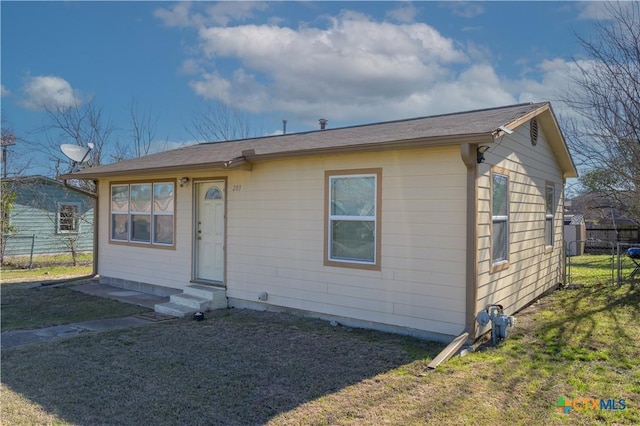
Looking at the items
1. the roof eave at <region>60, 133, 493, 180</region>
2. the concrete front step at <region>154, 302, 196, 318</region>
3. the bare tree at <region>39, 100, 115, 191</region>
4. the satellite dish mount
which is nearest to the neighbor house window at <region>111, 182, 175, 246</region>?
the roof eave at <region>60, 133, 493, 180</region>

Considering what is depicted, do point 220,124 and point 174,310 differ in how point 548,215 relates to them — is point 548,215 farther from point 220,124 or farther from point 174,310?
Result: point 220,124

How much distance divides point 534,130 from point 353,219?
392 centimetres

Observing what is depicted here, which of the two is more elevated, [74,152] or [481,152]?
[74,152]

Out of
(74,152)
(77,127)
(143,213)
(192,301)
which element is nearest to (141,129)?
(77,127)

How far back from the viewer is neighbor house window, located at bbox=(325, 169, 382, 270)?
6043 millimetres

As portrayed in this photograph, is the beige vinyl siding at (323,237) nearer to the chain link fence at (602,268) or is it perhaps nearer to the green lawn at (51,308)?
the green lawn at (51,308)

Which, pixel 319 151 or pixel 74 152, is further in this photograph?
pixel 74 152

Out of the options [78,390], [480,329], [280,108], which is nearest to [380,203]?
[480,329]

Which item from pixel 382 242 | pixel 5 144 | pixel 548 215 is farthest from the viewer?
pixel 5 144

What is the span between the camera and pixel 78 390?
4008 mm

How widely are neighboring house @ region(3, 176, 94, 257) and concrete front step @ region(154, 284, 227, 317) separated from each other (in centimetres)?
1076

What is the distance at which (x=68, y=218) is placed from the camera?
60.2 feet

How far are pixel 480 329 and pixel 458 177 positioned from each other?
6.34 feet

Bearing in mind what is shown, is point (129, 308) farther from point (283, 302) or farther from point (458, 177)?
point (458, 177)
